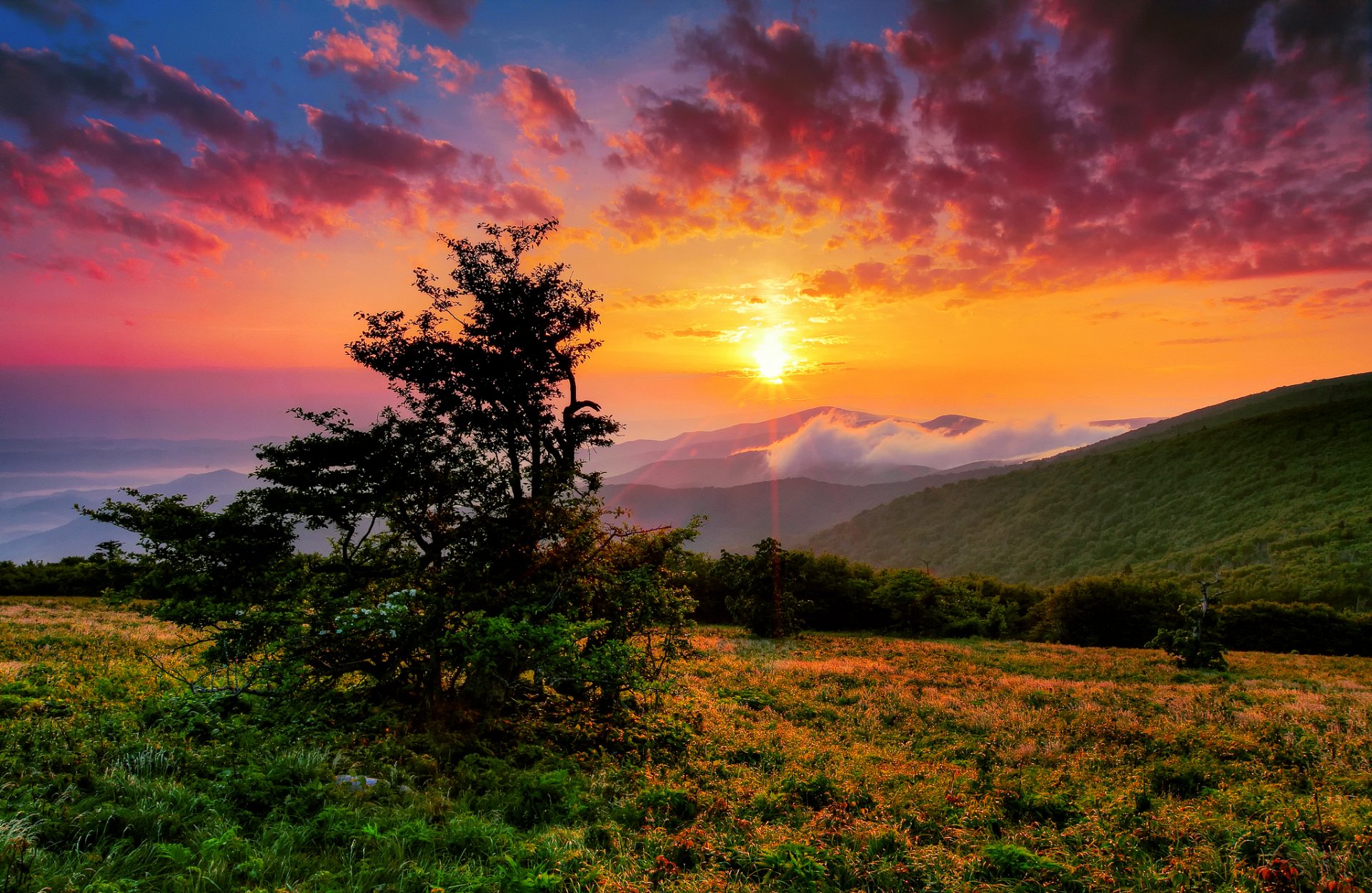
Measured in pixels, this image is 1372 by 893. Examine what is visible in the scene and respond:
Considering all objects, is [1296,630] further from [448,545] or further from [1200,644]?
[448,545]

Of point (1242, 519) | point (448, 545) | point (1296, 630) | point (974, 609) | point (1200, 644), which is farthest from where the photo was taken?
point (1242, 519)

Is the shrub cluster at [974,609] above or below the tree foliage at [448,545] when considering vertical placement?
below

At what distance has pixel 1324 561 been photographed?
10100 cm

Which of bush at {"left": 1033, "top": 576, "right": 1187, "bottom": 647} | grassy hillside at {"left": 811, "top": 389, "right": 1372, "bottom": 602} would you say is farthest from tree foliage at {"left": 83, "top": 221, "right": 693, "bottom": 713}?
grassy hillside at {"left": 811, "top": 389, "right": 1372, "bottom": 602}

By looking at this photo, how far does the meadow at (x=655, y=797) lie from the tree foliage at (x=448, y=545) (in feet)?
4.11

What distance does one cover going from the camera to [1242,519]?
14725cm

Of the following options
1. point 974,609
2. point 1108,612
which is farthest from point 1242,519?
point 974,609

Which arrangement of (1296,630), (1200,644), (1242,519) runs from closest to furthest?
(1200,644) < (1296,630) < (1242,519)

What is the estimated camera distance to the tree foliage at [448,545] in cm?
1071

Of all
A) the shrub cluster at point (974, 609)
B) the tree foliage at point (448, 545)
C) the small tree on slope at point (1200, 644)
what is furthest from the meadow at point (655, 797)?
the shrub cluster at point (974, 609)

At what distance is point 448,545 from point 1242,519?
681 ft

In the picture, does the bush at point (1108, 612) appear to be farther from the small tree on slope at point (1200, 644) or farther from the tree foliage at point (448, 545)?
the tree foliage at point (448, 545)

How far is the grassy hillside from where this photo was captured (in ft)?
337

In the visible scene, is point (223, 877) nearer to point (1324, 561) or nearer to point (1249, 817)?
point (1249, 817)
